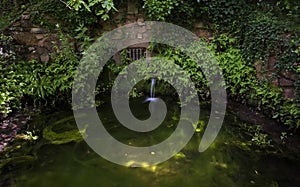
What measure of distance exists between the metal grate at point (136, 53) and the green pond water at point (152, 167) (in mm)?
1674

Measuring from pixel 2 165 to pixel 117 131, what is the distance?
5.06ft

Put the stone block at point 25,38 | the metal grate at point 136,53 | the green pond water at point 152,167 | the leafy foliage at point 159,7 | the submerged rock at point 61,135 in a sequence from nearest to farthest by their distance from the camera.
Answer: the green pond water at point 152,167, the submerged rock at point 61,135, the leafy foliage at point 159,7, the stone block at point 25,38, the metal grate at point 136,53

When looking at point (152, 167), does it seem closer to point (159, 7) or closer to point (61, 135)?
point (61, 135)

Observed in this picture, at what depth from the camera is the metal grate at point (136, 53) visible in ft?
18.5

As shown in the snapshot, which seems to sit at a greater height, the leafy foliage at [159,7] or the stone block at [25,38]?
the leafy foliage at [159,7]

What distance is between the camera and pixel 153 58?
548 centimetres

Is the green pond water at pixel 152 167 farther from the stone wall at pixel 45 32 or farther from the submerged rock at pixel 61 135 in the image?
the stone wall at pixel 45 32

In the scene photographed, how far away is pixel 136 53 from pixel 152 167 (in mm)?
2719

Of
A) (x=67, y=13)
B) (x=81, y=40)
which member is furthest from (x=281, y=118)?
(x=67, y=13)

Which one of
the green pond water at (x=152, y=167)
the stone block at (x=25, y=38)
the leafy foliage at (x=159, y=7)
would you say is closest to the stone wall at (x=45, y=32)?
the stone block at (x=25, y=38)

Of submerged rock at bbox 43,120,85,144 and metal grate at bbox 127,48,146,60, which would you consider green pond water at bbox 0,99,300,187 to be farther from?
metal grate at bbox 127,48,146,60

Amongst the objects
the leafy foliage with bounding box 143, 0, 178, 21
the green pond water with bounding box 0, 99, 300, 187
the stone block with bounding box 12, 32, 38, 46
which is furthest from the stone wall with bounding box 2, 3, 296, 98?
the green pond water with bounding box 0, 99, 300, 187

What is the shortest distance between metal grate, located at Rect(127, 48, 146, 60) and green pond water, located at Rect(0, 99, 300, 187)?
5.49ft

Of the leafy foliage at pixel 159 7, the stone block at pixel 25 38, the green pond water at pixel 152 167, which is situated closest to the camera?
the green pond water at pixel 152 167
